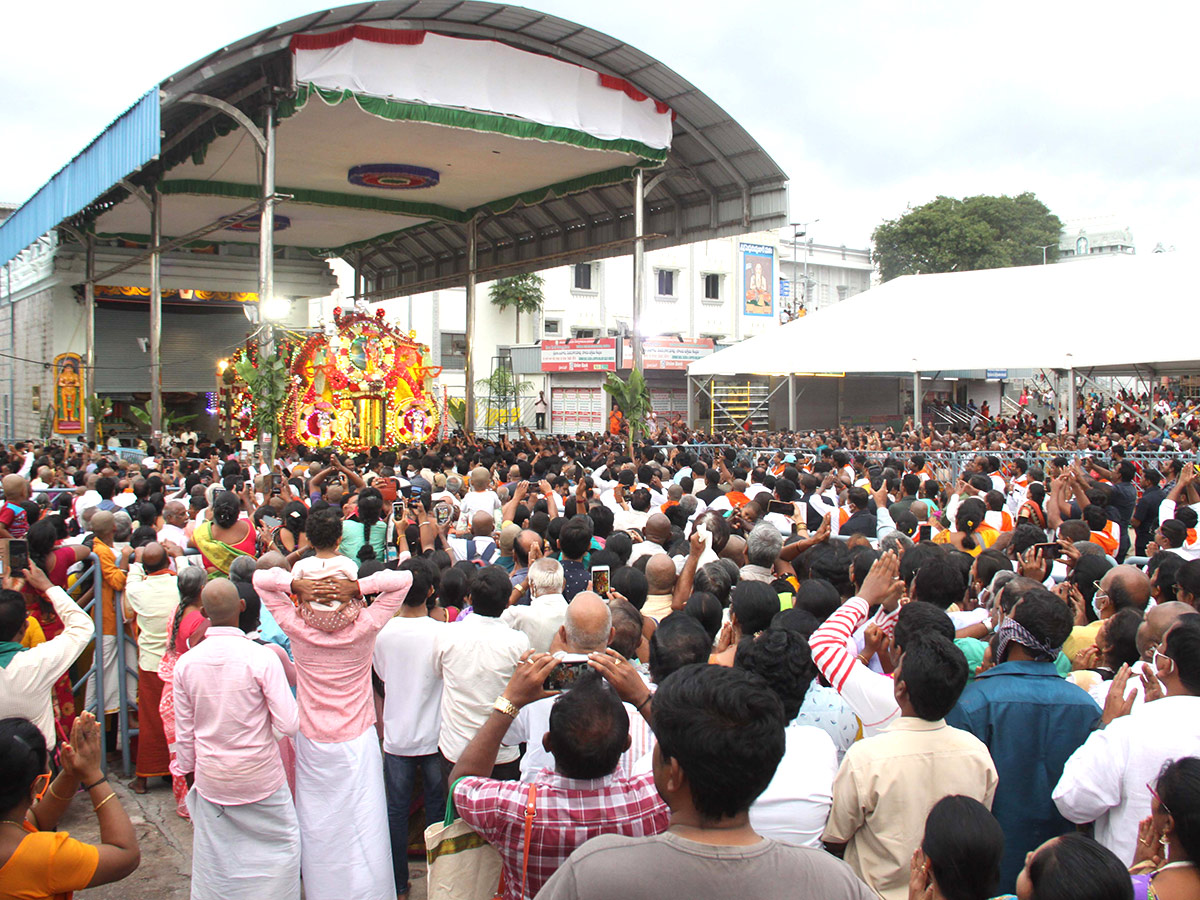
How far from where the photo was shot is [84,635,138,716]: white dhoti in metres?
5.55

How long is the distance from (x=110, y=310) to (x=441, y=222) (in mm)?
10341

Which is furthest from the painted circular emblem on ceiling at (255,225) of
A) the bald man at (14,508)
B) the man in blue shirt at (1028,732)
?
the man in blue shirt at (1028,732)

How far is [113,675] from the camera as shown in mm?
5617

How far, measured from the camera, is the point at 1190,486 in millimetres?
7043

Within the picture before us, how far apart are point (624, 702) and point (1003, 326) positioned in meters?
16.1

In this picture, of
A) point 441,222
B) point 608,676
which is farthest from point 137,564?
point 441,222

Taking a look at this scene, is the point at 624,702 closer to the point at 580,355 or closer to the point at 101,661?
the point at 101,661

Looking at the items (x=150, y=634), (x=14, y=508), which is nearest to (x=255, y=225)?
(x=14, y=508)

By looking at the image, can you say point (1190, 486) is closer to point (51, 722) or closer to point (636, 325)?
point (51, 722)

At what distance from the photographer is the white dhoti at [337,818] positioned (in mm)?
3848

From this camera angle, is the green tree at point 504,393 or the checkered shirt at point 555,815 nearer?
the checkered shirt at point 555,815

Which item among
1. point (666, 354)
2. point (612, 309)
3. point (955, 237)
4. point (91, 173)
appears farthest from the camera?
point (955, 237)

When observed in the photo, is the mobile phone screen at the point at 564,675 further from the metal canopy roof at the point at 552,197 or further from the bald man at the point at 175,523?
the metal canopy roof at the point at 552,197

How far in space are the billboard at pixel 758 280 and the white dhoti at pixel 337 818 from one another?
35.9m
